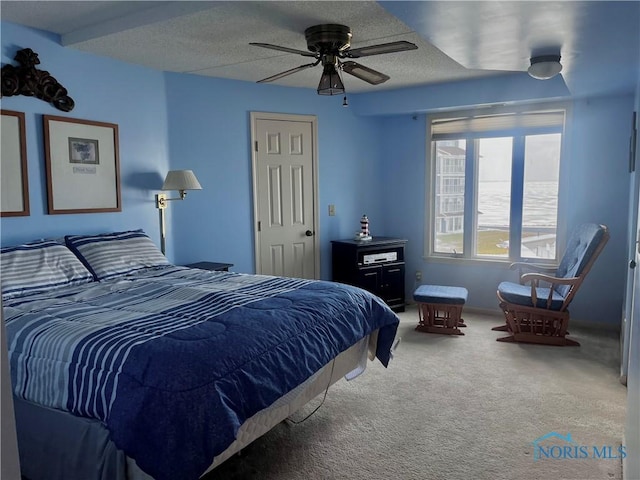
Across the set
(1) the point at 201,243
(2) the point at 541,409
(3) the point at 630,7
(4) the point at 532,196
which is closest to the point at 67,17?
(1) the point at 201,243

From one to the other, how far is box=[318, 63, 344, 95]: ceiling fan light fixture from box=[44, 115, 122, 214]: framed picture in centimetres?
173

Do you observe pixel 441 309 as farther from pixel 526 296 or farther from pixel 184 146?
pixel 184 146

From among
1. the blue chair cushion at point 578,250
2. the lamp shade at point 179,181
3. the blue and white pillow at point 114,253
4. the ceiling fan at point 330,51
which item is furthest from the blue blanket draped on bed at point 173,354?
the blue chair cushion at point 578,250

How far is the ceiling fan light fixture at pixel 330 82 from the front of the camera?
9.71ft

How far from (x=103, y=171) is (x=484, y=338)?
3.52 metres

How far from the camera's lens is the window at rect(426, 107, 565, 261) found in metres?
4.79

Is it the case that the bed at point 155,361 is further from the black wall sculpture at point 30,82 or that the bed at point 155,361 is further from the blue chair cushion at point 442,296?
the blue chair cushion at point 442,296

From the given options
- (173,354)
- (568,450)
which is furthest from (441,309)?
(173,354)

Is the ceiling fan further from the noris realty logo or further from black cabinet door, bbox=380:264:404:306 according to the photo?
black cabinet door, bbox=380:264:404:306

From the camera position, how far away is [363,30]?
121 inches

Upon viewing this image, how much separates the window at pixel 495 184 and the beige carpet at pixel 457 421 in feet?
4.72

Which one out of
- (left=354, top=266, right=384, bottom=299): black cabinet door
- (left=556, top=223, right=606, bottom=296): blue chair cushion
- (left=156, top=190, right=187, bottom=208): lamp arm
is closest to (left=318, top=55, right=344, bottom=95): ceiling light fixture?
(left=156, top=190, right=187, bottom=208): lamp arm

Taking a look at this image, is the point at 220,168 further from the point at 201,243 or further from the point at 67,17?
the point at 67,17

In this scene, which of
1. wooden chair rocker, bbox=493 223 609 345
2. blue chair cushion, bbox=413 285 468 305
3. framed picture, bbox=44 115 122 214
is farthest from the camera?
blue chair cushion, bbox=413 285 468 305
